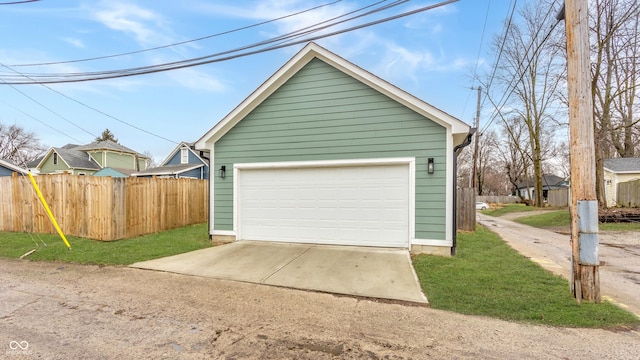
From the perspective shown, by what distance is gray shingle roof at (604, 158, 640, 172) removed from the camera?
22.4 m

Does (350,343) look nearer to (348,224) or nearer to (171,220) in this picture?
(348,224)

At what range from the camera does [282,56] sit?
910 cm

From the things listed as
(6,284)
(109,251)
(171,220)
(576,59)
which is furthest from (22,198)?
(576,59)

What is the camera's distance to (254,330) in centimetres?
304

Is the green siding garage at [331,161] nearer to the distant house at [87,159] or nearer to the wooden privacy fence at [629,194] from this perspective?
the wooden privacy fence at [629,194]

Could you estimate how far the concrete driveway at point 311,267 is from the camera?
4.39 m

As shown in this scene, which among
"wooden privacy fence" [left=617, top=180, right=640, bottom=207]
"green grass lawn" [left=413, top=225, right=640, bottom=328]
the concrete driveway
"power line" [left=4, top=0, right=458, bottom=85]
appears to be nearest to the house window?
"power line" [left=4, top=0, right=458, bottom=85]

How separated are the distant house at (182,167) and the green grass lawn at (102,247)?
41.6 feet

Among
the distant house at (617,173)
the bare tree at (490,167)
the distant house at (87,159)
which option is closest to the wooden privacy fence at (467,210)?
the distant house at (617,173)

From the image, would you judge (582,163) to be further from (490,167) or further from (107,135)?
(107,135)

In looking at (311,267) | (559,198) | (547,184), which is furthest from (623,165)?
(311,267)

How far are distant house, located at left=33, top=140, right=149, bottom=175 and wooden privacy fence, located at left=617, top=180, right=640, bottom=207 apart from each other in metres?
42.9

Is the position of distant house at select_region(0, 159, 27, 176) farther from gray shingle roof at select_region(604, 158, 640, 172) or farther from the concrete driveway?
gray shingle roof at select_region(604, 158, 640, 172)

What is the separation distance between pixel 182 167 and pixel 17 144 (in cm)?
3104
